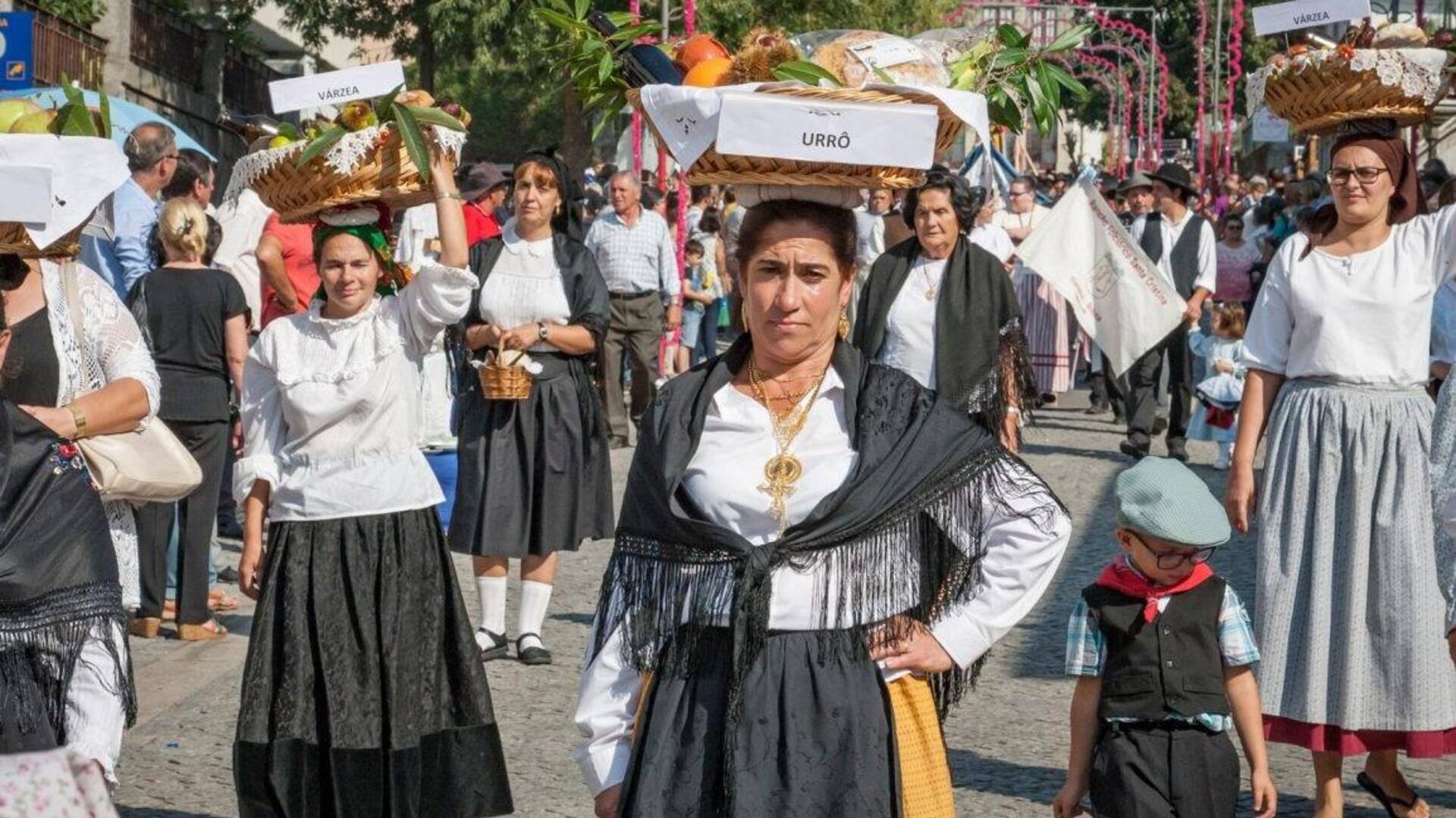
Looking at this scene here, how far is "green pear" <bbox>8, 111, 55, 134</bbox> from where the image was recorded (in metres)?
4.48

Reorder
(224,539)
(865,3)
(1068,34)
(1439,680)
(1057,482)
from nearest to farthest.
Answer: (1068,34) < (1439,680) < (224,539) < (1057,482) < (865,3)

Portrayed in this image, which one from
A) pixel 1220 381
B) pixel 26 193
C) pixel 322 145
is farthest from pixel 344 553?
pixel 1220 381

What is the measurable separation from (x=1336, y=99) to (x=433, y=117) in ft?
8.53

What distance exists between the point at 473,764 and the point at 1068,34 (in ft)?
9.89

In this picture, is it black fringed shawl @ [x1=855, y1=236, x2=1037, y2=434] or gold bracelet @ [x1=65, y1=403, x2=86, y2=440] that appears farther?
black fringed shawl @ [x1=855, y1=236, x2=1037, y2=434]

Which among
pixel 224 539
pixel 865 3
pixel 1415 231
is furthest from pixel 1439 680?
pixel 865 3

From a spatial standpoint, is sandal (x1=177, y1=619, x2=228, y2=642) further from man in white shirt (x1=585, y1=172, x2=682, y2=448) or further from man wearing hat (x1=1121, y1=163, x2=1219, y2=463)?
man wearing hat (x1=1121, y1=163, x2=1219, y2=463)

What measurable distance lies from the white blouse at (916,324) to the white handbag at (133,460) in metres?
3.63

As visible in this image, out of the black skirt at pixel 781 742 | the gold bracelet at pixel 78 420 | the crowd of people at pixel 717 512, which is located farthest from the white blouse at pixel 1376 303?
the gold bracelet at pixel 78 420

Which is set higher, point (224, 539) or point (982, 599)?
point (982, 599)

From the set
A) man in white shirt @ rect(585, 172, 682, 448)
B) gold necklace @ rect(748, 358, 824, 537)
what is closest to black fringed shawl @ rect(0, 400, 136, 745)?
gold necklace @ rect(748, 358, 824, 537)

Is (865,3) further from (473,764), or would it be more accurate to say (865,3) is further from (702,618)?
(702,618)

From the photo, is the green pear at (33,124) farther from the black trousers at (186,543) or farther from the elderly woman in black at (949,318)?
the black trousers at (186,543)

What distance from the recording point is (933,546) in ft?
12.7
